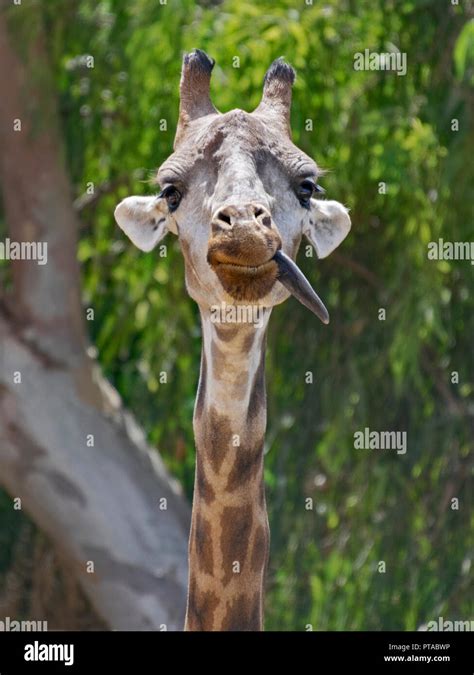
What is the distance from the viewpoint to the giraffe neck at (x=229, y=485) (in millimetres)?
3973

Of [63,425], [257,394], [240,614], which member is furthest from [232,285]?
[63,425]

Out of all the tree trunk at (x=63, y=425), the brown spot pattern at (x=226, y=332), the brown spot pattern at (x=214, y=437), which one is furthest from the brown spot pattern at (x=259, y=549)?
the tree trunk at (x=63, y=425)

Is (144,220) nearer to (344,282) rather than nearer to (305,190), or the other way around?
(305,190)

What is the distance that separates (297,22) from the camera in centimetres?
712

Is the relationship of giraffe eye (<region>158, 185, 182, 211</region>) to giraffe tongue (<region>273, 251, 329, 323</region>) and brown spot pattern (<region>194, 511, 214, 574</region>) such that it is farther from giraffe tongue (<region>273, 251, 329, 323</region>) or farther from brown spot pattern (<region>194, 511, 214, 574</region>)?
brown spot pattern (<region>194, 511, 214, 574</region>)

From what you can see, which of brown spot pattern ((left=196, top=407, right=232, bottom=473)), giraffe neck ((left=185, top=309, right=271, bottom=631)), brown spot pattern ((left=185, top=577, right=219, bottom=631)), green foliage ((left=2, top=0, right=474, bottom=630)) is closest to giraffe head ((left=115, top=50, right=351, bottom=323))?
giraffe neck ((left=185, top=309, right=271, bottom=631))

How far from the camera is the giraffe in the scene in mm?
3707

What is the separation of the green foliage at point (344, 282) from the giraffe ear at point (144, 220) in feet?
8.74

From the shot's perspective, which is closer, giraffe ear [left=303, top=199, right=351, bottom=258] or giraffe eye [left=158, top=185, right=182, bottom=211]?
giraffe eye [left=158, top=185, right=182, bottom=211]

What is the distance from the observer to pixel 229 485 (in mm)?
4105

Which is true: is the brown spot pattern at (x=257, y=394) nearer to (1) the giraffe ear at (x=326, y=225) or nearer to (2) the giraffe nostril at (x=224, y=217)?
(1) the giraffe ear at (x=326, y=225)

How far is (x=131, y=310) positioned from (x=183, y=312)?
0.48 metres

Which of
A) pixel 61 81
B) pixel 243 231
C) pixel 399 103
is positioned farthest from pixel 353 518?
pixel 243 231

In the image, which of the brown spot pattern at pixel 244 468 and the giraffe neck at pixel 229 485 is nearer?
the giraffe neck at pixel 229 485
